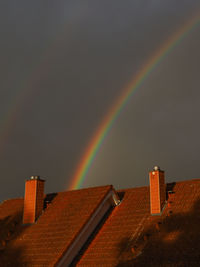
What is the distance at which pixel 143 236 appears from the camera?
18.3 metres

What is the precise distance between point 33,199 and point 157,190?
8.09 meters

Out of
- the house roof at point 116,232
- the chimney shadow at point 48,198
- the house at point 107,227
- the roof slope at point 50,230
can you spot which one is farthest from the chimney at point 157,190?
the chimney shadow at point 48,198

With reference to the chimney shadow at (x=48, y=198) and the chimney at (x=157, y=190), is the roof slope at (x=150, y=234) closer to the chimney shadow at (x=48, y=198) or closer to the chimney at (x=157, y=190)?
the chimney at (x=157, y=190)

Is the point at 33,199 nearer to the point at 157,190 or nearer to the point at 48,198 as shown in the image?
the point at 48,198

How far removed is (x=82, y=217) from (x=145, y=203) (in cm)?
349

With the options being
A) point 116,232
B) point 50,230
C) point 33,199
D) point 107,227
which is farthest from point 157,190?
point 33,199

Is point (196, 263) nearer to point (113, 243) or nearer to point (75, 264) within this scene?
point (113, 243)

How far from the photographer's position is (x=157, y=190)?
20562 millimetres

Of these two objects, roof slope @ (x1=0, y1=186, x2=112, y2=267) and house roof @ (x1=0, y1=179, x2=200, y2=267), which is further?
roof slope @ (x1=0, y1=186, x2=112, y2=267)

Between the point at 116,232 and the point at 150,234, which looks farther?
the point at 116,232

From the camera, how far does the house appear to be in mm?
17047

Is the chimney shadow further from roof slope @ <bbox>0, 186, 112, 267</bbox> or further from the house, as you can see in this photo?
roof slope @ <bbox>0, 186, 112, 267</bbox>

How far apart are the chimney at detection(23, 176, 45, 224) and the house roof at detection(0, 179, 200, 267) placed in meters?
0.45

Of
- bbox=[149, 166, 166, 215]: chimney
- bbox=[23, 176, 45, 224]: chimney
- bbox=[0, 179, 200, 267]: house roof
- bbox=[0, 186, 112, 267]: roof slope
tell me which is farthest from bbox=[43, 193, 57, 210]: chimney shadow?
bbox=[149, 166, 166, 215]: chimney
